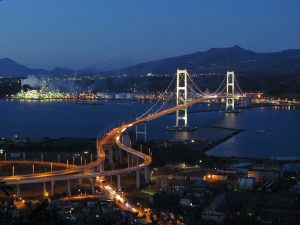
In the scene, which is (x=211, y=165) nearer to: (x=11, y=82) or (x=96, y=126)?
(x=96, y=126)

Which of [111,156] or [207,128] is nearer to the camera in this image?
[111,156]

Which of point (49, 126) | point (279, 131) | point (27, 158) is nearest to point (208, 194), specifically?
point (27, 158)

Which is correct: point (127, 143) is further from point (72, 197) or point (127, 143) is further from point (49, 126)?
point (49, 126)

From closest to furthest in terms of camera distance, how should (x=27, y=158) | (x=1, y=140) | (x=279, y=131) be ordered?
(x=27, y=158), (x=1, y=140), (x=279, y=131)

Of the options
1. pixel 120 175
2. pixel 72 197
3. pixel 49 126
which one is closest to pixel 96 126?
pixel 49 126

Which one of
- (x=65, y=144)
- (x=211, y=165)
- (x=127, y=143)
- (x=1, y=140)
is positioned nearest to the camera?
(x=211, y=165)

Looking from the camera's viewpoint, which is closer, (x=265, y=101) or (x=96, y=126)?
(x=96, y=126)

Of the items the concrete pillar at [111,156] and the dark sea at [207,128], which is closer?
the concrete pillar at [111,156]

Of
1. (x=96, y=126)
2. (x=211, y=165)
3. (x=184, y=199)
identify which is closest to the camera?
(x=184, y=199)

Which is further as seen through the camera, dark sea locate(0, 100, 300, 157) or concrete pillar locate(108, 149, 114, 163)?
dark sea locate(0, 100, 300, 157)
